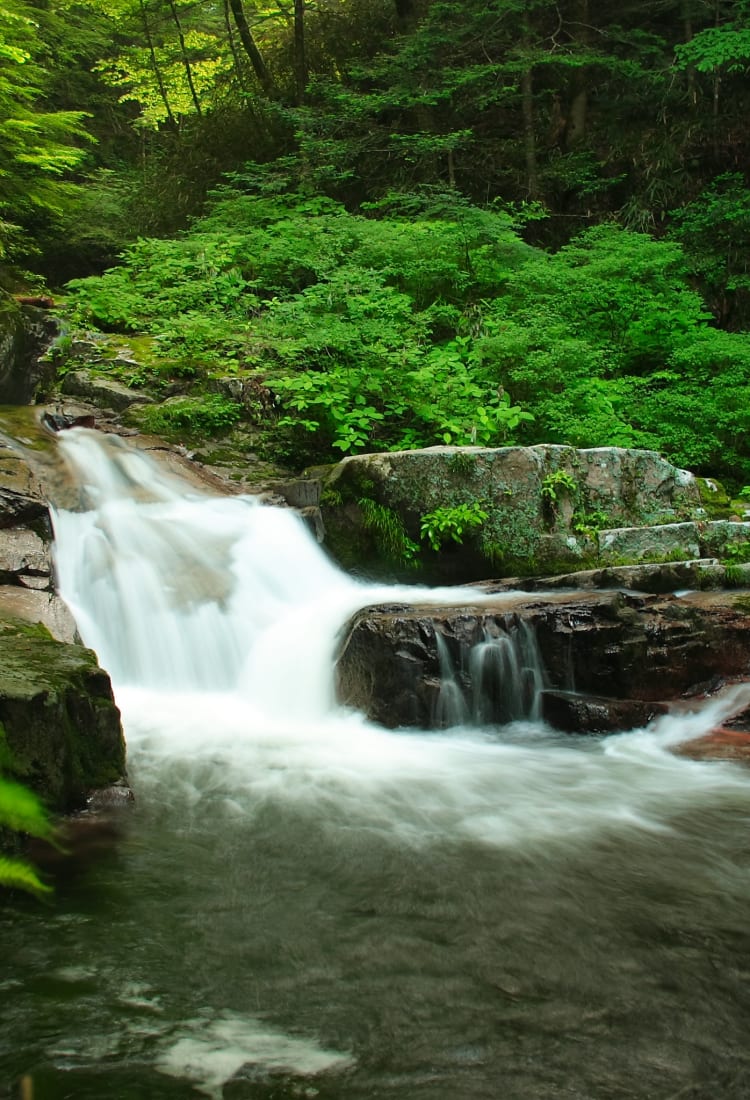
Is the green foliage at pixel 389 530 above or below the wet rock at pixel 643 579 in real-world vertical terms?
above

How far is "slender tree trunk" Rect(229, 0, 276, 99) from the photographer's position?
16.1 meters

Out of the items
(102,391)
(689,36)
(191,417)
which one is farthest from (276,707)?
(689,36)

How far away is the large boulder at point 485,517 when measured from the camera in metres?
7.43

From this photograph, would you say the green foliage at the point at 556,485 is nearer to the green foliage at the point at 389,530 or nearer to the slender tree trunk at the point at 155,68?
the green foliage at the point at 389,530

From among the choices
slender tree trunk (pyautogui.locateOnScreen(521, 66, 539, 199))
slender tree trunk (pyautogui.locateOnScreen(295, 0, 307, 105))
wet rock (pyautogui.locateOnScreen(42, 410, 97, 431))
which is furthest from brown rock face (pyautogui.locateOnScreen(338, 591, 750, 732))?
slender tree trunk (pyautogui.locateOnScreen(295, 0, 307, 105))

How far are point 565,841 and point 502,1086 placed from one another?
6.37 ft

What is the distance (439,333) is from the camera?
11.1 meters

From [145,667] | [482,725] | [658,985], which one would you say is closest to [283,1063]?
[658,985]

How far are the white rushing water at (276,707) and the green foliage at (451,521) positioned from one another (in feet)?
2.03

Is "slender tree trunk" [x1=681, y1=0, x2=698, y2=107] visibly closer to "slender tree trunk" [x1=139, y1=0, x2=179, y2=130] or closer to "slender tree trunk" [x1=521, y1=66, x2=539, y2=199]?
"slender tree trunk" [x1=521, y1=66, x2=539, y2=199]

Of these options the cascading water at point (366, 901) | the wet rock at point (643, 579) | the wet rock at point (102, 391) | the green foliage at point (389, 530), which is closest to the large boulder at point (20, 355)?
the wet rock at point (102, 391)

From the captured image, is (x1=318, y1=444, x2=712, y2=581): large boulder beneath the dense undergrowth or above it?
beneath

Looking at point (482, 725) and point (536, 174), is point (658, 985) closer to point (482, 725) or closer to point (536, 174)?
point (482, 725)

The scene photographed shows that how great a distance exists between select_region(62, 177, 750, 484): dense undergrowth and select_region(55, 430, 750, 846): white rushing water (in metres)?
1.93
